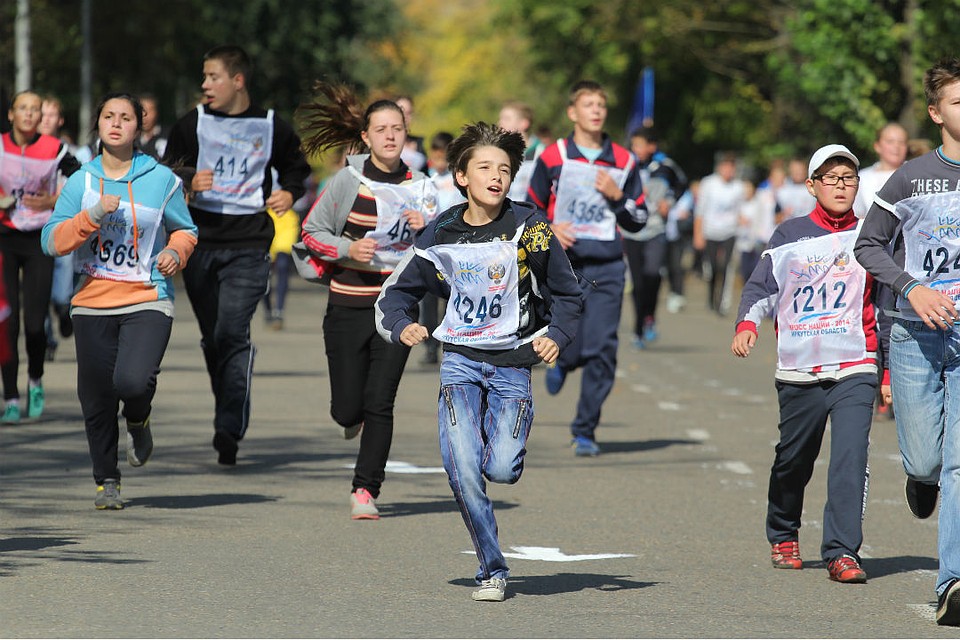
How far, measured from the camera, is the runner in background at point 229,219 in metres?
10.7

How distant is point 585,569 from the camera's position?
26.2ft

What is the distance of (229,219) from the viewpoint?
10773 mm

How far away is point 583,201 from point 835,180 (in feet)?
13.9

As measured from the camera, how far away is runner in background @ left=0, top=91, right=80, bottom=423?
13.0 meters

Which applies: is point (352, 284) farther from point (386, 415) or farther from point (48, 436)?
point (48, 436)

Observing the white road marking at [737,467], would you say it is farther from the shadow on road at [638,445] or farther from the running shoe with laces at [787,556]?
the running shoe with laces at [787,556]

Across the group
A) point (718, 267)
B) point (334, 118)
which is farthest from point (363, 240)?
point (718, 267)

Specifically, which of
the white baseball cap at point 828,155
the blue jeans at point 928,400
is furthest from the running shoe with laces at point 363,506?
the blue jeans at point 928,400

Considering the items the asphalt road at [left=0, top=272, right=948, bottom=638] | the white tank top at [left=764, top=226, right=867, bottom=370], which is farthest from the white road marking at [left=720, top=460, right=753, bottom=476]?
the white tank top at [left=764, top=226, right=867, bottom=370]

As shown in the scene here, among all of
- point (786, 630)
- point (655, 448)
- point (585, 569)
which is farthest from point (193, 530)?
point (655, 448)

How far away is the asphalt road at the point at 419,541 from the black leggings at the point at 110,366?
34 centimetres

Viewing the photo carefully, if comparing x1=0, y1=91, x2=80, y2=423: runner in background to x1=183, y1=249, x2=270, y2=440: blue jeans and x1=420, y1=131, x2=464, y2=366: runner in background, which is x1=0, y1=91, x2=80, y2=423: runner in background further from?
x1=420, y1=131, x2=464, y2=366: runner in background

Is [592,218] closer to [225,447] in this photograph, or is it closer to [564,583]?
[225,447]

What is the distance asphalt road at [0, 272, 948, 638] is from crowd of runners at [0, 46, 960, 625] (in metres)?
0.29
